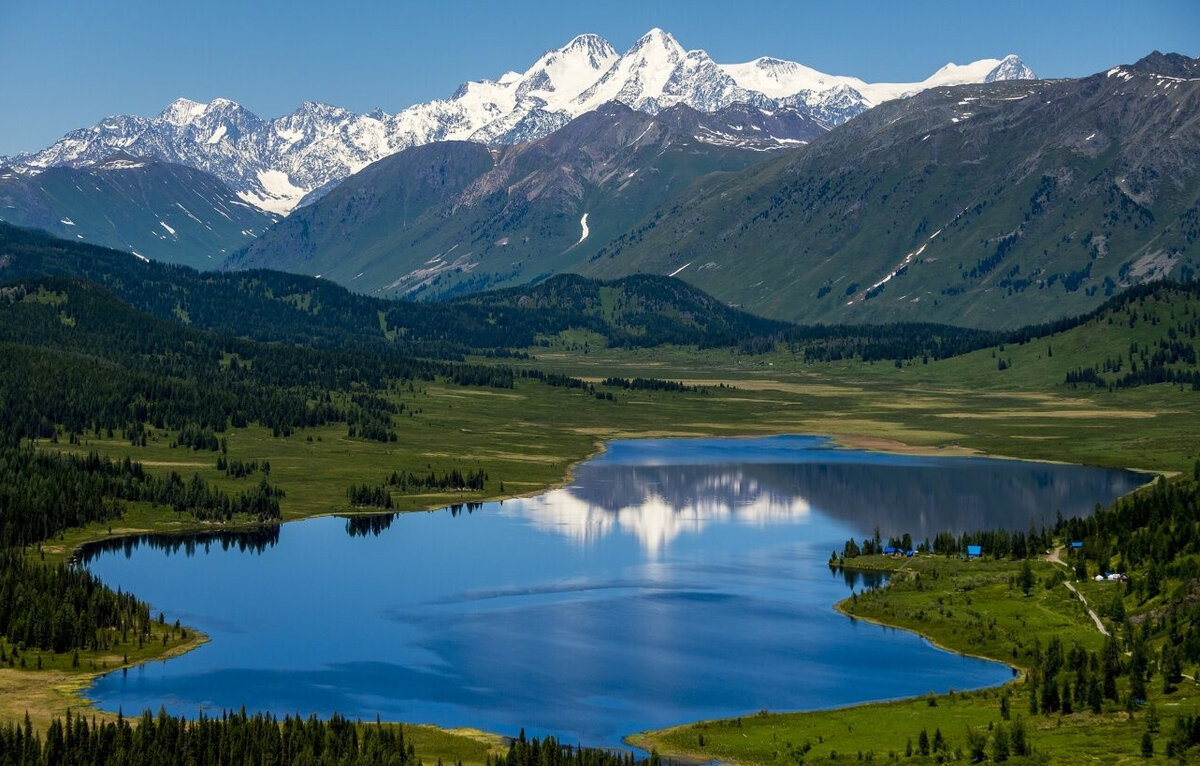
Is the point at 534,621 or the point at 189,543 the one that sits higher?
the point at 189,543

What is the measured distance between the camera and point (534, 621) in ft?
433

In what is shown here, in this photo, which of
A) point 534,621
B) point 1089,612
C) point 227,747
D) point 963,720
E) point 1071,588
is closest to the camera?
point 227,747

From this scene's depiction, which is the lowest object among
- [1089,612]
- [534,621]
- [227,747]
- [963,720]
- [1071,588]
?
[963,720]

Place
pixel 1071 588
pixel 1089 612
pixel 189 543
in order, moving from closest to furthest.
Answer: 1. pixel 1089 612
2. pixel 1071 588
3. pixel 189 543

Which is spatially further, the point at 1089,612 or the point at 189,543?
the point at 189,543

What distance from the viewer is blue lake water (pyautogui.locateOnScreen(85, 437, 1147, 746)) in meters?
106

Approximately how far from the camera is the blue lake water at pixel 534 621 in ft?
349

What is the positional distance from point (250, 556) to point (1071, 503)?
98.1 meters

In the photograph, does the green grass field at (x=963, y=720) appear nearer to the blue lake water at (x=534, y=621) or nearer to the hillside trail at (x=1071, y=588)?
the hillside trail at (x=1071, y=588)

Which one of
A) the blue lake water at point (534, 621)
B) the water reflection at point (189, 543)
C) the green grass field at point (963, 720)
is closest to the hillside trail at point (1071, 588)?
the green grass field at point (963, 720)

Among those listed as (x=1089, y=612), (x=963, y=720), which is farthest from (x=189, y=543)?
(x=963, y=720)

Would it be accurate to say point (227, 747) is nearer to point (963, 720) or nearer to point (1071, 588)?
point (963, 720)

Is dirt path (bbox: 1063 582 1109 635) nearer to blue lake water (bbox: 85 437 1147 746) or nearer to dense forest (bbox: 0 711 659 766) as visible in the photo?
blue lake water (bbox: 85 437 1147 746)

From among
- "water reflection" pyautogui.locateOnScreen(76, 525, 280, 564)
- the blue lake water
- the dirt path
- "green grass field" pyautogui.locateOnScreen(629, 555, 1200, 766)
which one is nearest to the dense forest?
"green grass field" pyautogui.locateOnScreen(629, 555, 1200, 766)
